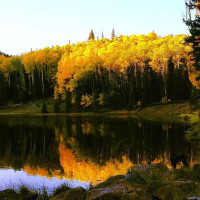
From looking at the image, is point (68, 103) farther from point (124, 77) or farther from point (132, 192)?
point (132, 192)

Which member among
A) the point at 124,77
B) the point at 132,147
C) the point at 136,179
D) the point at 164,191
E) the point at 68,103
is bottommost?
the point at 132,147

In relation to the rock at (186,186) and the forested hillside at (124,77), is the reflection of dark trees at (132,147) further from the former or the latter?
the forested hillside at (124,77)

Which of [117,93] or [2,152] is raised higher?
[117,93]

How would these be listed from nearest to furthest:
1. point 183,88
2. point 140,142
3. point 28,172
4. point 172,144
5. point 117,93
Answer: point 28,172 < point 172,144 < point 140,142 < point 183,88 < point 117,93

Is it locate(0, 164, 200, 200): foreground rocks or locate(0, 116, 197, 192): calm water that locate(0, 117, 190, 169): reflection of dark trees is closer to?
locate(0, 116, 197, 192): calm water

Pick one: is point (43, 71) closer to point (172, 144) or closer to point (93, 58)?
point (93, 58)

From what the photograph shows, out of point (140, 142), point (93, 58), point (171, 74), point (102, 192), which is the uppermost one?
point (93, 58)

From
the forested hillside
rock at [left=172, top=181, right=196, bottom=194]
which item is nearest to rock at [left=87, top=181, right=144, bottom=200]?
rock at [left=172, top=181, right=196, bottom=194]

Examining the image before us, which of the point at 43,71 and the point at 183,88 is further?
the point at 43,71

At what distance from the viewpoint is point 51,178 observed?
1120 centimetres

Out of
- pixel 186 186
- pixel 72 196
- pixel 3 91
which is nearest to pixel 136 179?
pixel 186 186

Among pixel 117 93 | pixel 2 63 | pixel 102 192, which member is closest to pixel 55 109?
pixel 117 93

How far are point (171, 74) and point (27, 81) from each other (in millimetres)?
43998

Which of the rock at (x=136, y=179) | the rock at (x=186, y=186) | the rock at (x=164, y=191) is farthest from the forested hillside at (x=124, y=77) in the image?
the rock at (x=164, y=191)
